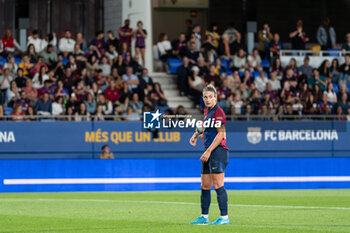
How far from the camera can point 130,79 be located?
86.1 feet

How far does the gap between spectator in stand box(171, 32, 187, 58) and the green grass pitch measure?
36.0 ft

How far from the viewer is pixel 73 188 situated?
21.9m

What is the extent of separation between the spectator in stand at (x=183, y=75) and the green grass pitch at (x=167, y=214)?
933 cm

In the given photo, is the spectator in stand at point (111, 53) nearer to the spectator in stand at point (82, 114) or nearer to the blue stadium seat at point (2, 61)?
the blue stadium seat at point (2, 61)

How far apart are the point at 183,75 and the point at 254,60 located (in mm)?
3082

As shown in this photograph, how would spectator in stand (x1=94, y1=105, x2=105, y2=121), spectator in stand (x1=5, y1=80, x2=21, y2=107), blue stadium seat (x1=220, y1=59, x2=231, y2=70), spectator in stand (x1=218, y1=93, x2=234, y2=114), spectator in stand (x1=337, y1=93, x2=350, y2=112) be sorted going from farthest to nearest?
blue stadium seat (x1=220, y1=59, x2=231, y2=70), spectator in stand (x1=337, y1=93, x2=350, y2=112), spectator in stand (x1=218, y1=93, x2=234, y2=114), spectator in stand (x1=94, y1=105, x2=105, y2=121), spectator in stand (x1=5, y1=80, x2=21, y2=107)

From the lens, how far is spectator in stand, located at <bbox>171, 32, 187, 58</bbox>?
2886 centimetres

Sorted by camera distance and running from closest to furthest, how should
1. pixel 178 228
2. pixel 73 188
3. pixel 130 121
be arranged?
pixel 178 228, pixel 73 188, pixel 130 121

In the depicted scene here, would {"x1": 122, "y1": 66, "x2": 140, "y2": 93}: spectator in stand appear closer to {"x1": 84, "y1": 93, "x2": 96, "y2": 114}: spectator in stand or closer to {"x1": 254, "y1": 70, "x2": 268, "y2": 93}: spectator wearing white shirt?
{"x1": 84, "y1": 93, "x2": 96, "y2": 114}: spectator in stand

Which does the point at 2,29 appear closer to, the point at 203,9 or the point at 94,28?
the point at 94,28

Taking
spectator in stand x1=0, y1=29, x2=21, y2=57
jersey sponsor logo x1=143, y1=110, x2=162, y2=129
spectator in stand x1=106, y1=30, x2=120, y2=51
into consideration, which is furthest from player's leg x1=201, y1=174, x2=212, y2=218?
spectator in stand x1=106, y1=30, x2=120, y2=51

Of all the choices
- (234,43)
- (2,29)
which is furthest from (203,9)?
(2,29)

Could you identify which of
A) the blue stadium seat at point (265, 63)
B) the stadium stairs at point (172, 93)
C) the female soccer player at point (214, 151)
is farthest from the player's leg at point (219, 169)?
the blue stadium seat at point (265, 63)

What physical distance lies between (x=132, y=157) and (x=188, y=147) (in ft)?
5.64
